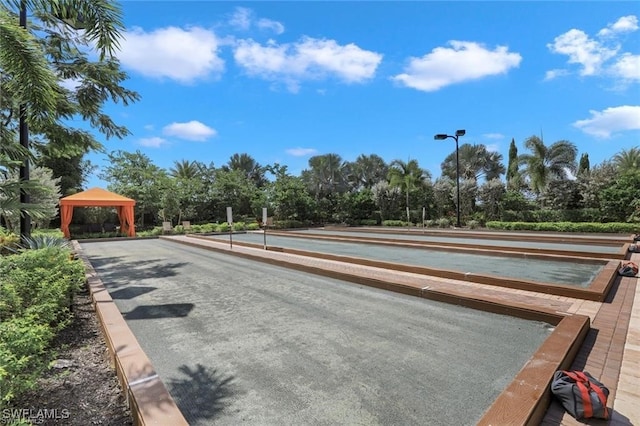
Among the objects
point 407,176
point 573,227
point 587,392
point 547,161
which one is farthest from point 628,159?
point 587,392

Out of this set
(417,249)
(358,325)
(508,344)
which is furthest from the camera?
(417,249)

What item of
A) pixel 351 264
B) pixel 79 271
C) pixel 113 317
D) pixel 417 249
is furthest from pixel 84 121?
pixel 417 249

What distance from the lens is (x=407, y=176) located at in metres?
25.9

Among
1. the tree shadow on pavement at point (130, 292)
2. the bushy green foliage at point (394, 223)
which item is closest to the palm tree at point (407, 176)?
the bushy green foliage at point (394, 223)

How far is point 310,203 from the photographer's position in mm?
28172

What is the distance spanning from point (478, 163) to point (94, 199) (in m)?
34.1

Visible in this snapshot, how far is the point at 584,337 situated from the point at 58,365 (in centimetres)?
548

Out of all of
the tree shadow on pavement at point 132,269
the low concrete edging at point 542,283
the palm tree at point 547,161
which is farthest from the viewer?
the palm tree at point 547,161

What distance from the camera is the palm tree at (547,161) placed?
2117cm

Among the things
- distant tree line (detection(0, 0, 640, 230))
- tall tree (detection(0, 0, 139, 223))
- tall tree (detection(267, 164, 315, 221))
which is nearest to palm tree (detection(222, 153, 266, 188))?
distant tree line (detection(0, 0, 640, 230))

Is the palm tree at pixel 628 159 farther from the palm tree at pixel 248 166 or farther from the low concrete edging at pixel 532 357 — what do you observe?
the palm tree at pixel 248 166

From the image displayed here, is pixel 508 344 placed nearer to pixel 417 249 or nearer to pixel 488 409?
pixel 488 409

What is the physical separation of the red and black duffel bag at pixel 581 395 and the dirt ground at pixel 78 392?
3.18 meters

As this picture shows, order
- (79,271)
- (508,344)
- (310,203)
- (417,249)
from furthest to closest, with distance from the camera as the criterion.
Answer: (310,203) → (417,249) → (79,271) → (508,344)
